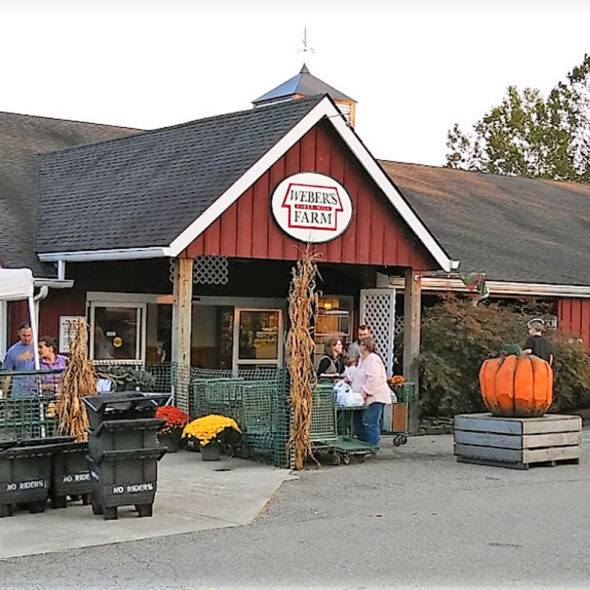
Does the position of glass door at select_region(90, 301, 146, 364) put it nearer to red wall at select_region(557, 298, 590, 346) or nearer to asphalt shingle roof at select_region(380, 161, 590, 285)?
asphalt shingle roof at select_region(380, 161, 590, 285)

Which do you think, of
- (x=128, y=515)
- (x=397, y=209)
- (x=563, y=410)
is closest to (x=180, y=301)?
(x=397, y=209)

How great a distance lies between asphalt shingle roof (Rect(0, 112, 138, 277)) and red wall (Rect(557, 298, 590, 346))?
1014 cm

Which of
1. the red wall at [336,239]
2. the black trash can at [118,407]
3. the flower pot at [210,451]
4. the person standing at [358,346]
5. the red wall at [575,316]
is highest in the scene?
the red wall at [336,239]

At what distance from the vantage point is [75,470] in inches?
432

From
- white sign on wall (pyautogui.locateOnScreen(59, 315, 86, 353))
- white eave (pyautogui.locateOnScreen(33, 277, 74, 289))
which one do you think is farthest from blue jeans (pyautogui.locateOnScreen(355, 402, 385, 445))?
white sign on wall (pyautogui.locateOnScreen(59, 315, 86, 353))

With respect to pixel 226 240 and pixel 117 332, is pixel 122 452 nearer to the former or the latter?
pixel 226 240

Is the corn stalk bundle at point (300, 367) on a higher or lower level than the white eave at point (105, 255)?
lower

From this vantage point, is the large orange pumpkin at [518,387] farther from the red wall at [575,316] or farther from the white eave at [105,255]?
the red wall at [575,316]

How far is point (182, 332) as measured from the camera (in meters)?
15.8

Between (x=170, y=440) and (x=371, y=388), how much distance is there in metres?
2.69

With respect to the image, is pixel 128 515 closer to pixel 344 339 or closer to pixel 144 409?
pixel 144 409

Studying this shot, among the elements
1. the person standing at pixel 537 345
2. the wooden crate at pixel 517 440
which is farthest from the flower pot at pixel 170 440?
the person standing at pixel 537 345

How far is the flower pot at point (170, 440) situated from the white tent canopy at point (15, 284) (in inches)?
105

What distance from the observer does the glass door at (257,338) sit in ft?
68.0
